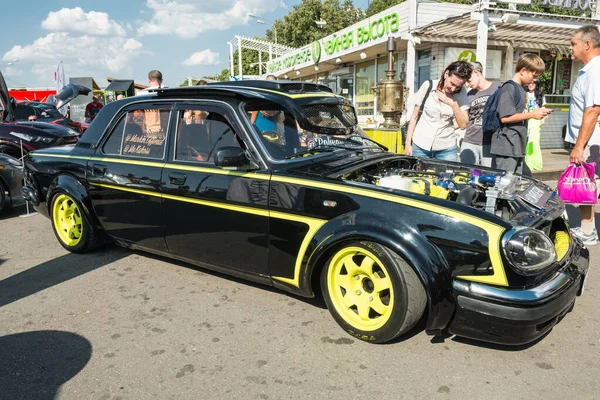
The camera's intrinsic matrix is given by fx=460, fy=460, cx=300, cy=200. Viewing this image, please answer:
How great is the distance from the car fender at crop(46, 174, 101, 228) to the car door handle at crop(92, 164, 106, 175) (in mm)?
236

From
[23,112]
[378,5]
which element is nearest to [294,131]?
[23,112]

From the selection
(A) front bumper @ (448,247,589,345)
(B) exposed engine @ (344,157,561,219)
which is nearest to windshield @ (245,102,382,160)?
(B) exposed engine @ (344,157,561,219)

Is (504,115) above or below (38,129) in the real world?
above

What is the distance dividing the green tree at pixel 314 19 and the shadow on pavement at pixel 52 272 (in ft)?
137

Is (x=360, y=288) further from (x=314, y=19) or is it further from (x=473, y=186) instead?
(x=314, y=19)

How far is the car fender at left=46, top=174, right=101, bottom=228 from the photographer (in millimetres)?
4387

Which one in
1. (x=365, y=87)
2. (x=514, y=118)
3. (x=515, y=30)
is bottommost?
(x=514, y=118)

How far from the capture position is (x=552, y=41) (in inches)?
542

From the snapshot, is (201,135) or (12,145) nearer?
(201,135)

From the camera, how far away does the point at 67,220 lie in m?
4.77

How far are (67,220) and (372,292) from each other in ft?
11.3

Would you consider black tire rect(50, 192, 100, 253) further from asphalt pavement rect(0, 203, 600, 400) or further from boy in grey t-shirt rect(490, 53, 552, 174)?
boy in grey t-shirt rect(490, 53, 552, 174)

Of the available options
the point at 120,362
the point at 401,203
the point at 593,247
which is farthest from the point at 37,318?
the point at 593,247

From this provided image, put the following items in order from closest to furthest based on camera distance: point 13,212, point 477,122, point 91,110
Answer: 1. point 477,122
2. point 13,212
3. point 91,110
